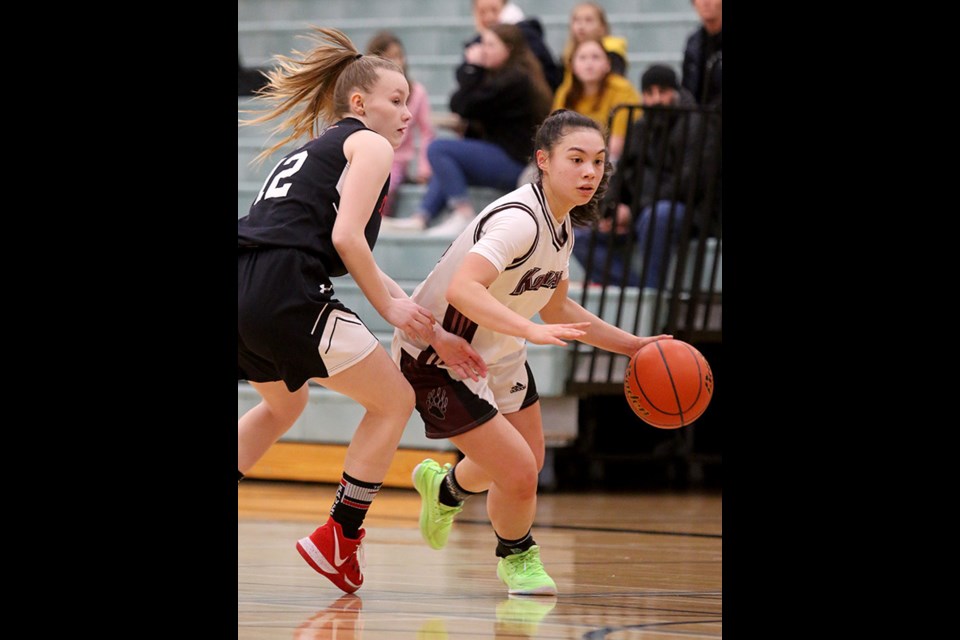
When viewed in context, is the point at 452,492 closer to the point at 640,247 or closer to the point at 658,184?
the point at 658,184

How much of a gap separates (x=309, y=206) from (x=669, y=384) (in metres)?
0.98

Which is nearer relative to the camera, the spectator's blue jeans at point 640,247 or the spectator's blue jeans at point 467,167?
the spectator's blue jeans at point 640,247

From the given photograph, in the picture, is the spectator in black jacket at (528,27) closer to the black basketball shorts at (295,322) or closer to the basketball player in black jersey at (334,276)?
the basketball player in black jersey at (334,276)

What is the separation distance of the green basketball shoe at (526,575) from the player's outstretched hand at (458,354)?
0.48 metres

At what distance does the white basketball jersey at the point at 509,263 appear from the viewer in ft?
10.1

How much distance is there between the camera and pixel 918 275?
5.73 ft

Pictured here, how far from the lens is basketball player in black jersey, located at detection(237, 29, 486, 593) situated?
9.66 feet

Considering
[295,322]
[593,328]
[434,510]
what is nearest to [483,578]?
[434,510]

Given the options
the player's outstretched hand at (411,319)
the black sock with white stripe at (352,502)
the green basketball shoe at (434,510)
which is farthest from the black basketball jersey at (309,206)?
the green basketball shoe at (434,510)

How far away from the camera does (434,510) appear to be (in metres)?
3.53

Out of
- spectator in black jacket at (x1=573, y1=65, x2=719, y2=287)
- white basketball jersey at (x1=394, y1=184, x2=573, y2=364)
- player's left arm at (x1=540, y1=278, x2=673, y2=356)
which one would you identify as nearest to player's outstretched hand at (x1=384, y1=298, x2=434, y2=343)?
white basketball jersey at (x1=394, y1=184, x2=573, y2=364)

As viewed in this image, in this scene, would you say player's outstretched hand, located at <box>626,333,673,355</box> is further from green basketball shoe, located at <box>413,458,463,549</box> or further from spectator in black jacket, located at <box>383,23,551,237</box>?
spectator in black jacket, located at <box>383,23,551,237</box>
